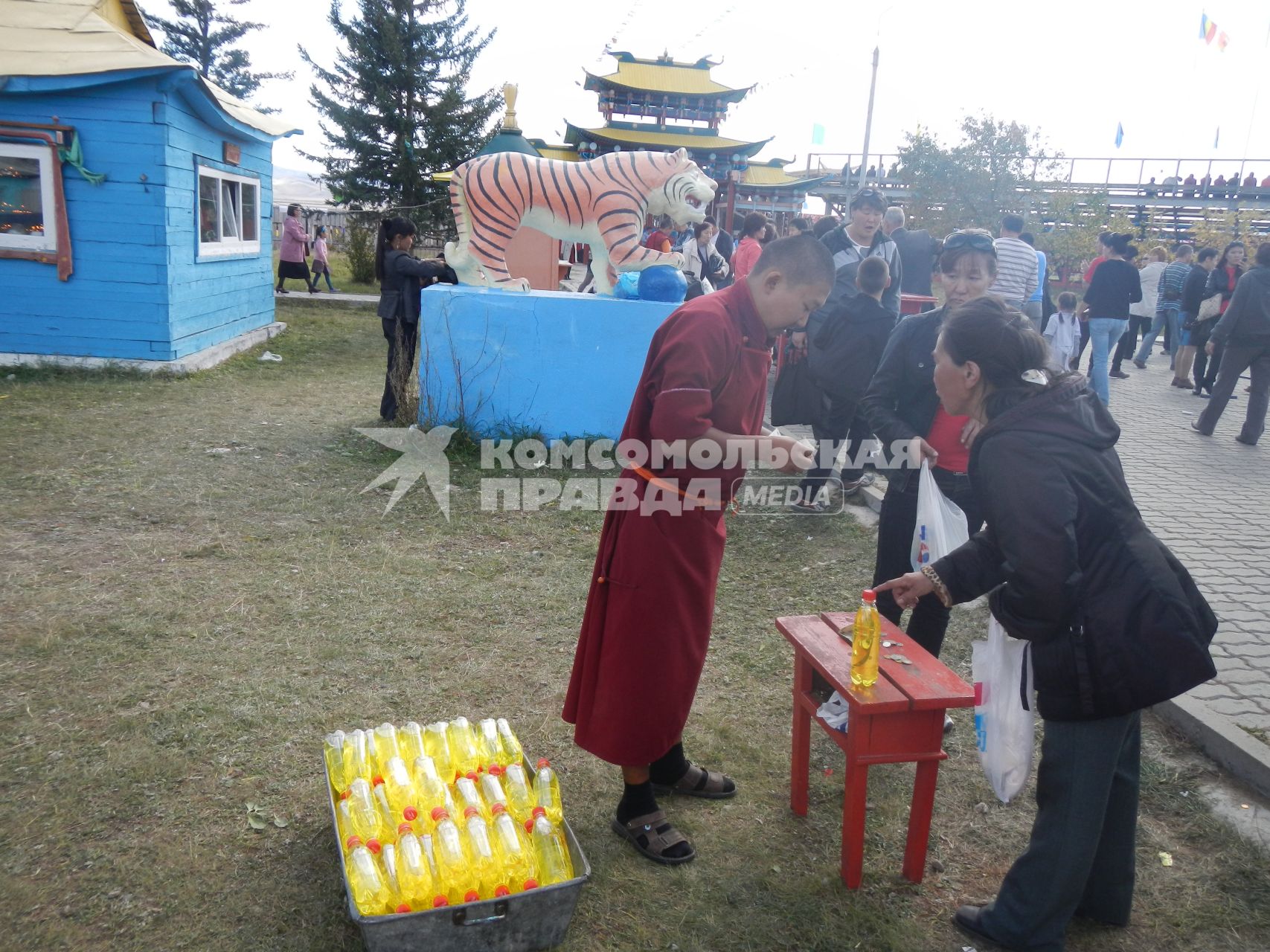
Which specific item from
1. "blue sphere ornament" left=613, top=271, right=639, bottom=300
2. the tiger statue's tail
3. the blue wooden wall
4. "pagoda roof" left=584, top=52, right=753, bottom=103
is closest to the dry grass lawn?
the tiger statue's tail

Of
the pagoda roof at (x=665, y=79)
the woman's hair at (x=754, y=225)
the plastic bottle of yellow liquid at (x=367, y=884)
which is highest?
the pagoda roof at (x=665, y=79)

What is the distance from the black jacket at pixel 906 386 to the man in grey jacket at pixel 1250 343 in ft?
20.5

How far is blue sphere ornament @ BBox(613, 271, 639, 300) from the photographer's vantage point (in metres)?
7.30

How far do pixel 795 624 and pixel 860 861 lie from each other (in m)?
0.78

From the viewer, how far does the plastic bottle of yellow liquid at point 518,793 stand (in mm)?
2430

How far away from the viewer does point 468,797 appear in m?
2.40

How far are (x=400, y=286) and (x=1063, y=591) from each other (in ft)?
21.6

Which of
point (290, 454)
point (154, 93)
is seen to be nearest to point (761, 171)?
point (154, 93)

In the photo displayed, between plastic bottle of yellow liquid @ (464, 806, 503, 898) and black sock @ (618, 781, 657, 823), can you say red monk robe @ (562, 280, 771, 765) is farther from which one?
plastic bottle of yellow liquid @ (464, 806, 503, 898)

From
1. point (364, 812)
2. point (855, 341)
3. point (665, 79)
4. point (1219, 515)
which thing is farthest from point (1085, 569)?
point (665, 79)

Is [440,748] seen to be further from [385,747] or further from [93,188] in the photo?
[93,188]

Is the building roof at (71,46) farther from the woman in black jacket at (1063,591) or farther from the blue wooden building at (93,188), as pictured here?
the woman in black jacket at (1063,591)

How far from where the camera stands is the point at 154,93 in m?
8.73

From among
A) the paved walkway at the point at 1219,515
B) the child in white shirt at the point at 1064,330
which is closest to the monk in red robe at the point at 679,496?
the paved walkway at the point at 1219,515
